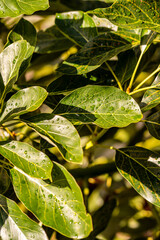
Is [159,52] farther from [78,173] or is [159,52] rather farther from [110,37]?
[78,173]

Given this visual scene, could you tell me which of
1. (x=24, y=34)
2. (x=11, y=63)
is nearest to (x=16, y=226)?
(x=11, y=63)

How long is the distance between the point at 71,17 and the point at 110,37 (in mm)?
141

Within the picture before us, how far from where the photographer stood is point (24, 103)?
598 mm

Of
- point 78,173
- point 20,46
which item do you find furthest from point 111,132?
point 20,46

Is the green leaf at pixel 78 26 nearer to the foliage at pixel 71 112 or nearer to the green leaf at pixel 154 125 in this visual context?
the foliage at pixel 71 112

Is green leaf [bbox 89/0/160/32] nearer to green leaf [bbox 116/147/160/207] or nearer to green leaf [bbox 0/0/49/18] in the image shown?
green leaf [bbox 0/0/49/18]

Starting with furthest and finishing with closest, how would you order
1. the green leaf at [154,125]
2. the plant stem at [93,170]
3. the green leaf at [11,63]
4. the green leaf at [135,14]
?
the plant stem at [93,170] → the green leaf at [154,125] → the green leaf at [11,63] → the green leaf at [135,14]

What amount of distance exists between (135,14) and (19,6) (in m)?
0.23

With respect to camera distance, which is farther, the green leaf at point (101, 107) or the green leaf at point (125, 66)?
the green leaf at point (125, 66)

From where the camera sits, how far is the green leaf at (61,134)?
1.73 feet

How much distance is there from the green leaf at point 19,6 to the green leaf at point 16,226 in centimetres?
42

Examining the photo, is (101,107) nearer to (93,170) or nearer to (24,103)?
(24,103)

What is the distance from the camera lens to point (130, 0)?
0.52 metres

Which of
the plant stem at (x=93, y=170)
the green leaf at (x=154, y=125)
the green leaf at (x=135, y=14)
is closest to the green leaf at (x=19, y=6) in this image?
the green leaf at (x=135, y=14)
